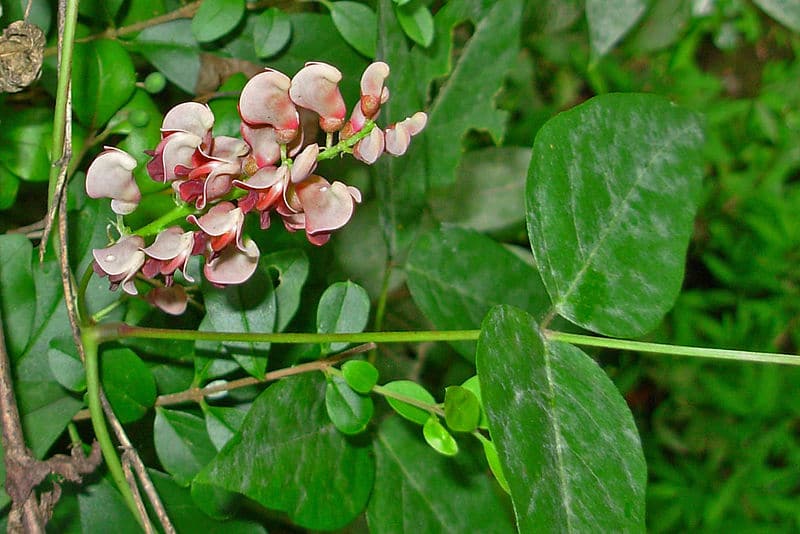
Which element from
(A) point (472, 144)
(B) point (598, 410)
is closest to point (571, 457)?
(B) point (598, 410)

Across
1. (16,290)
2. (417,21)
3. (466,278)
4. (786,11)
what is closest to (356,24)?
(417,21)

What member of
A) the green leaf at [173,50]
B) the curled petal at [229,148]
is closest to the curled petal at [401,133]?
the curled petal at [229,148]

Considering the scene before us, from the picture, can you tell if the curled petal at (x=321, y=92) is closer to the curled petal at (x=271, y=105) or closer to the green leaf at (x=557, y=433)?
the curled petal at (x=271, y=105)

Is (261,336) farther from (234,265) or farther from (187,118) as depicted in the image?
(187,118)

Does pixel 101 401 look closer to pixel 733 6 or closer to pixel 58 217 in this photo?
pixel 58 217

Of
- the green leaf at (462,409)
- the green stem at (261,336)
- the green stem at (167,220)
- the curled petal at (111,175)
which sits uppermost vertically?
the curled petal at (111,175)

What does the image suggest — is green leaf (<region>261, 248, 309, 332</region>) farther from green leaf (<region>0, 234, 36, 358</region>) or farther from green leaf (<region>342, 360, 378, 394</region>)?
green leaf (<region>0, 234, 36, 358</region>)
